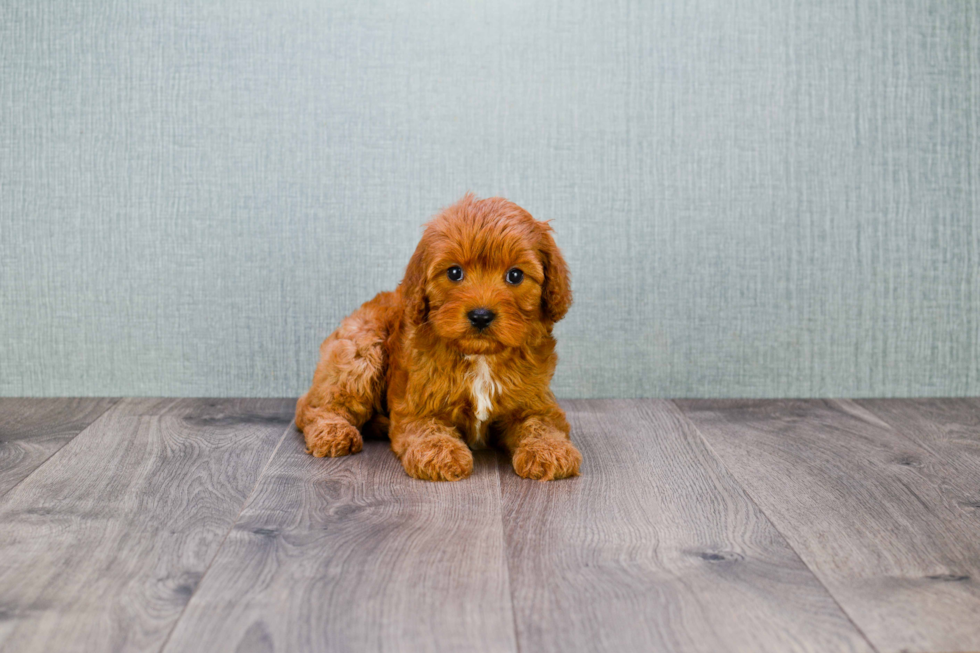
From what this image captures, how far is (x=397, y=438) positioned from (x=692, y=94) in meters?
1.73

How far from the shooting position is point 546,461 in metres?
2.21

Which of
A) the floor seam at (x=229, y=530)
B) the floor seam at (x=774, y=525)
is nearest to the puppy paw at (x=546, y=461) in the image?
the floor seam at (x=774, y=525)

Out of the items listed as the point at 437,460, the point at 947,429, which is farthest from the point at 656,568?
the point at 947,429

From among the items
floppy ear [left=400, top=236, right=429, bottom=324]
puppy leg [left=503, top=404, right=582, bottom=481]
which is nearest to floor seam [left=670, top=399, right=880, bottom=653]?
puppy leg [left=503, top=404, right=582, bottom=481]

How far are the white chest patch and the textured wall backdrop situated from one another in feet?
3.07

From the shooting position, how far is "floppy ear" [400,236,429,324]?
2.25 m

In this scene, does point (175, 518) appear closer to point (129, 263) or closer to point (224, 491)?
point (224, 491)

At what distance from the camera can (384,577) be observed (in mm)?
1619

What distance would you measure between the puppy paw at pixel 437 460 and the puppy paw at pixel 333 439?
26cm

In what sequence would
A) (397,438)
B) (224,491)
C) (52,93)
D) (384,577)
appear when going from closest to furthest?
(384,577), (224,491), (397,438), (52,93)

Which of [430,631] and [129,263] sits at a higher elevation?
[129,263]

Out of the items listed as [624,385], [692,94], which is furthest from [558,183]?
[624,385]

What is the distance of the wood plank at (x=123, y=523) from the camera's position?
4.75 feet

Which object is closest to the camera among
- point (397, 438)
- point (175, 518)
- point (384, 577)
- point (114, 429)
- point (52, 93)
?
point (384, 577)
